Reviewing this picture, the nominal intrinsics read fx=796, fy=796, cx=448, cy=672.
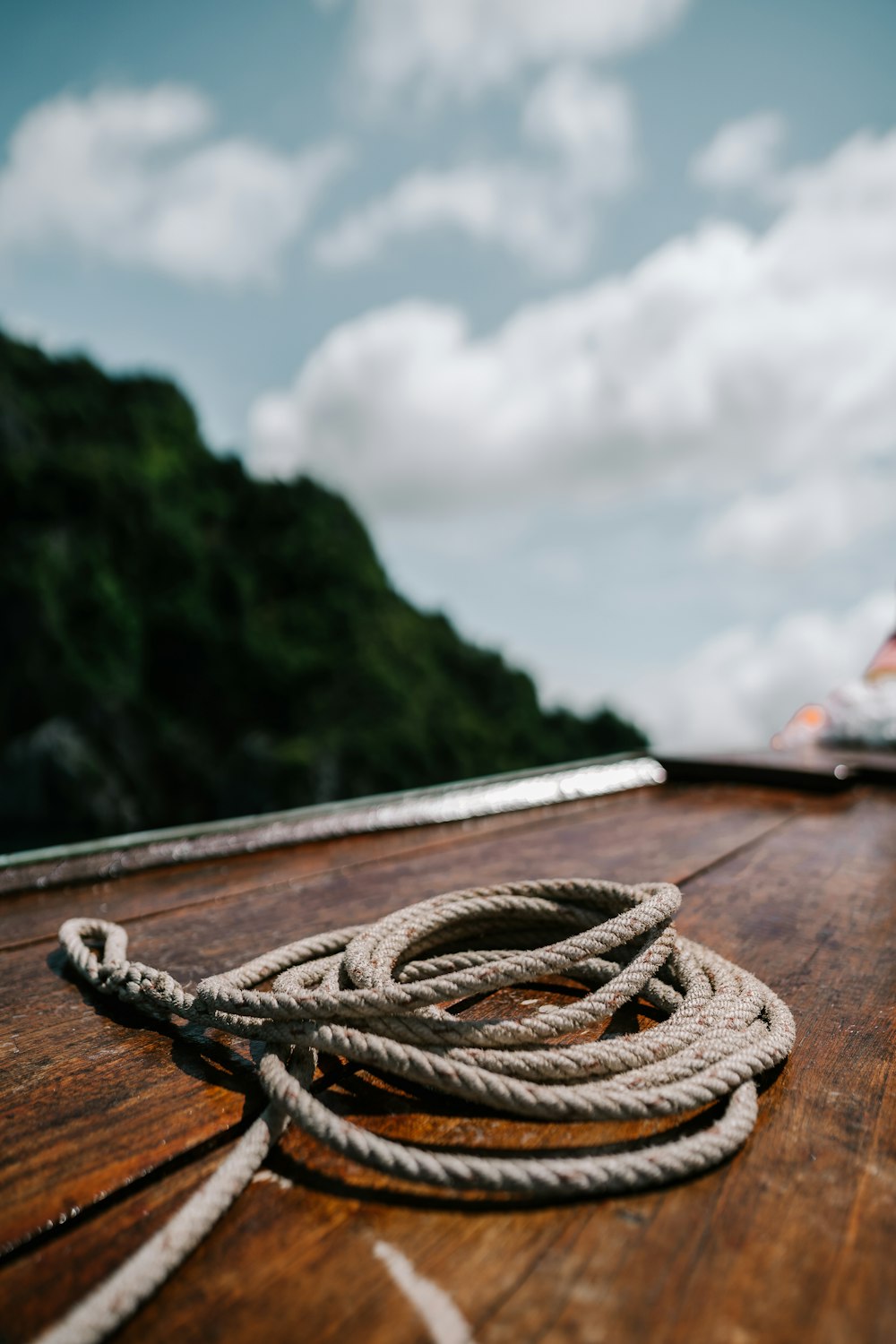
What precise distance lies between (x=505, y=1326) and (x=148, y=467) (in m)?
25.5

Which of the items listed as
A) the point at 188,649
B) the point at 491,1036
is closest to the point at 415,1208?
the point at 491,1036

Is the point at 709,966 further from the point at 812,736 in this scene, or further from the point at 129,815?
the point at 129,815

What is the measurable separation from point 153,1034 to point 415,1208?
0.43 metres

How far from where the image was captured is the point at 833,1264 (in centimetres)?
59

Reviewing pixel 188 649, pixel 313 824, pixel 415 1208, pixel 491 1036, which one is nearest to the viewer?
pixel 415 1208

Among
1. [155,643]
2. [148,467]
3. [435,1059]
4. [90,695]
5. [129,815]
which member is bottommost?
[129,815]

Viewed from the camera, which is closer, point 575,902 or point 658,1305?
point 658,1305

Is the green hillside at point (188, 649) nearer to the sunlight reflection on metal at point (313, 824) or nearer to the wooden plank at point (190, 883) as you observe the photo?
the sunlight reflection on metal at point (313, 824)

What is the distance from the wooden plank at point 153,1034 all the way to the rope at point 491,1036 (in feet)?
0.16

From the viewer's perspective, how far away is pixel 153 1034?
0.93m

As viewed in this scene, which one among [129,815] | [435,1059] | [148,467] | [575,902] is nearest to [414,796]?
[575,902]

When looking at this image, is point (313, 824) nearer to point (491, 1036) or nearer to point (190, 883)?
point (190, 883)

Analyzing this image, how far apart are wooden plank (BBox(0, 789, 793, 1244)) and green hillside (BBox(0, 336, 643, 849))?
17.2m

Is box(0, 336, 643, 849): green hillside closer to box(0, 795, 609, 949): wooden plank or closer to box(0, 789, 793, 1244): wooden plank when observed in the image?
box(0, 795, 609, 949): wooden plank
